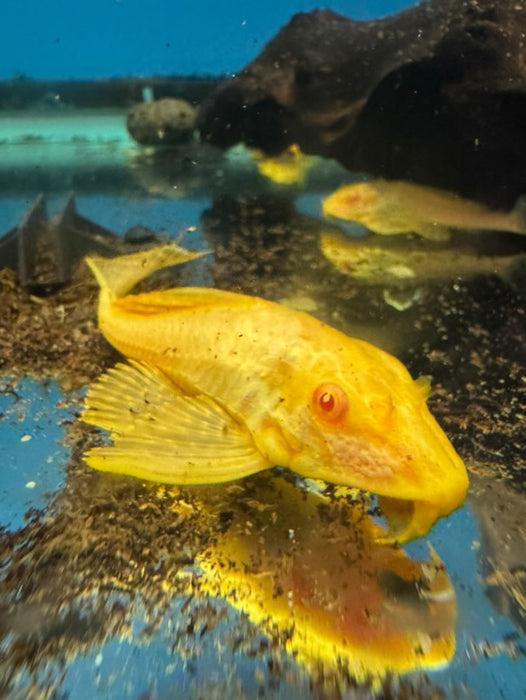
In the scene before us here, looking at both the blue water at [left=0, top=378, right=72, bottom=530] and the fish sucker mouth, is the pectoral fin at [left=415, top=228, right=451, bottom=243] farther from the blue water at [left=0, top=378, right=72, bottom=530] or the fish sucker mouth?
the blue water at [left=0, top=378, right=72, bottom=530]

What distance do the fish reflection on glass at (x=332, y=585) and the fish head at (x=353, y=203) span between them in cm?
370

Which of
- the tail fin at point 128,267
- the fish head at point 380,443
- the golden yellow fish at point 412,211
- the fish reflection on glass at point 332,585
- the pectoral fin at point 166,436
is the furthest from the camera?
the golden yellow fish at point 412,211

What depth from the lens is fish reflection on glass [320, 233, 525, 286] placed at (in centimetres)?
439

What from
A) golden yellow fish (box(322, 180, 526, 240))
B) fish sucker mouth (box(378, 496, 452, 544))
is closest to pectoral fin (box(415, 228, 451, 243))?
golden yellow fish (box(322, 180, 526, 240))

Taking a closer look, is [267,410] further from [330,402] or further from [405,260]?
[405,260]

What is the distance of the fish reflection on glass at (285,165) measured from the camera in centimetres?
552

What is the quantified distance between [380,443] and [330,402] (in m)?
0.23

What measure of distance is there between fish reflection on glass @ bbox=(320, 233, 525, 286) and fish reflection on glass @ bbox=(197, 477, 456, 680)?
101 inches

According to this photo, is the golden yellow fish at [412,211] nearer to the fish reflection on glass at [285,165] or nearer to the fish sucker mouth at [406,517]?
the fish reflection on glass at [285,165]

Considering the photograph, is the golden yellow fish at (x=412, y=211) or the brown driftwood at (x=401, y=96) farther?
the golden yellow fish at (x=412, y=211)

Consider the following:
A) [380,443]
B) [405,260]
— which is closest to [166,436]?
[380,443]

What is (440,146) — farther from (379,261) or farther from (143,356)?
(143,356)

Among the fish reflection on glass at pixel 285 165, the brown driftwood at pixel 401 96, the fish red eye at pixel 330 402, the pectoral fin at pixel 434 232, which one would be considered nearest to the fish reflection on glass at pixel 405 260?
the pectoral fin at pixel 434 232

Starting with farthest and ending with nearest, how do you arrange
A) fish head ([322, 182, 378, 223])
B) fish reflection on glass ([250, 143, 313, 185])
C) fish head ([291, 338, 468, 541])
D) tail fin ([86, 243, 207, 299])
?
fish reflection on glass ([250, 143, 313, 185]), fish head ([322, 182, 378, 223]), tail fin ([86, 243, 207, 299]), fish head ([291, 338, 468, 541])
